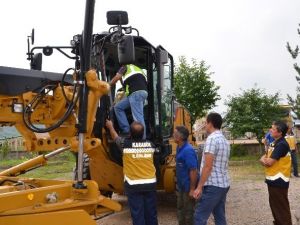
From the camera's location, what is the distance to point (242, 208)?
29.4 feet

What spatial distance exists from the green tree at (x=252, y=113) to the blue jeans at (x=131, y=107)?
1562 cm

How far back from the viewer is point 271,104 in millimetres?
22578

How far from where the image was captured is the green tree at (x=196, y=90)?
24406 mm

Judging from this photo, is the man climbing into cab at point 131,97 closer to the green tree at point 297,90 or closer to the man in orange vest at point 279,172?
the man in orange vest at point 279,172

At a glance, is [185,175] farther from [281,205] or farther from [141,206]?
[281,205]

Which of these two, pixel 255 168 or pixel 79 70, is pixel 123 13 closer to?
pixel 79 70

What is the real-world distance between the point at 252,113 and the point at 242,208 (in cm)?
1386

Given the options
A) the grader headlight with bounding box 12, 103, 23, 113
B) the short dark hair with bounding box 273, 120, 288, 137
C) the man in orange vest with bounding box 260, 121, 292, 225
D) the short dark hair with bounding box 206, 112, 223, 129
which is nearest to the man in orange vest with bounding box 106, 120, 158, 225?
the short dark hair with bounding box 206, 112, 223, 129

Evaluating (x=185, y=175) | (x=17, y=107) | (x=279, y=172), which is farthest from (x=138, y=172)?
(x=279, y=172)

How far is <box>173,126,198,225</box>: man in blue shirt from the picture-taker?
634 centimetres

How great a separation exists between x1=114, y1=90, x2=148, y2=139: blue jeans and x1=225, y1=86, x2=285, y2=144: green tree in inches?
615

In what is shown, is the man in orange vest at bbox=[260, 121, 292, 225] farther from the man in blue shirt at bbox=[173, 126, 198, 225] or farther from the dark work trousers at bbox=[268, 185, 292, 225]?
the man in blue shirt at bbox=[173, 126, 198, 225]

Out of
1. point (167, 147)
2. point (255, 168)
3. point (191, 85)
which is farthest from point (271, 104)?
point (167, 147)

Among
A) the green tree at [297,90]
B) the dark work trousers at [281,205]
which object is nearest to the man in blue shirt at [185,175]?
Result: the dark work trousers at [281,205]
